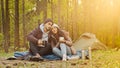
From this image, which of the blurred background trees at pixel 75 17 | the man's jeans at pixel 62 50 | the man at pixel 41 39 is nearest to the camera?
the man's jeans at pixel 62 50

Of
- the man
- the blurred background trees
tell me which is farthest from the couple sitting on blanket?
the blurred background trees

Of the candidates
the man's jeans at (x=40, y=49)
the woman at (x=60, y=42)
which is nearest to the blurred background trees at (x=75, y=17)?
the man's jeans at (x=40, y=49)

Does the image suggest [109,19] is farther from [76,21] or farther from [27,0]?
[27,0]

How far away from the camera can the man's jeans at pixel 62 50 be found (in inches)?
429

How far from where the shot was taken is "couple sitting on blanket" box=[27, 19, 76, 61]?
10961 millimetres

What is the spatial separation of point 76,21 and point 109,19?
3.00 metres

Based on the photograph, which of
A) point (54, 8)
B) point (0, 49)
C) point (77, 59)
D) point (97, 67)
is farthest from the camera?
point (54, 8)

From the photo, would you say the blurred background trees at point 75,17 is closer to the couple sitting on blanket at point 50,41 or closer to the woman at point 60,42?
the couple sitting on blanket at point 50,41

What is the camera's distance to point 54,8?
23.7 m

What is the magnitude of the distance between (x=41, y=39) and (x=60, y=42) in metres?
0.61

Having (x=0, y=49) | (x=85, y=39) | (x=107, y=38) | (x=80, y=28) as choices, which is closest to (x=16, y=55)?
(x=85, y=39)

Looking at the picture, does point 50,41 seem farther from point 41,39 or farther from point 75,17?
point 75,17

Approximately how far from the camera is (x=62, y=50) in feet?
35.8

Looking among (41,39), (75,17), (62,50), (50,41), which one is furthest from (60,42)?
(75,17)
